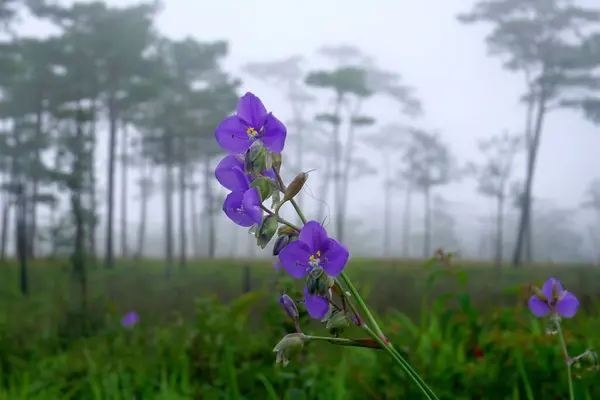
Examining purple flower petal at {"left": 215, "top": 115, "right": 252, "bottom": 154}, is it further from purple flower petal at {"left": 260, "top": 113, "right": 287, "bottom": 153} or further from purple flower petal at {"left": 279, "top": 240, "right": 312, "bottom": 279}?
purple flower petal at {"left": 279, "top": 240, "right": 312, "bottom": 279}

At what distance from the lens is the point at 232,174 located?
786 millimetres

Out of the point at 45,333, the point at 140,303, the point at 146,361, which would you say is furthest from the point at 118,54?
the point at 146,361

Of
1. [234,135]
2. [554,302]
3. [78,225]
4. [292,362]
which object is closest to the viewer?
[234,135]

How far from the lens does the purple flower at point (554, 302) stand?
1.24 metres

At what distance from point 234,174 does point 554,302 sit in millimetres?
822

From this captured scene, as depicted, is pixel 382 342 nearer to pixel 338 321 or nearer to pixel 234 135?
pixel 338 321

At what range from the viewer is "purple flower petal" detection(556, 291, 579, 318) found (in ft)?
4.07

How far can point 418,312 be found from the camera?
5.05 m

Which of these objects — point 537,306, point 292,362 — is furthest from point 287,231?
point 292,362

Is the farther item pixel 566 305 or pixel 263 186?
pixel 566 305

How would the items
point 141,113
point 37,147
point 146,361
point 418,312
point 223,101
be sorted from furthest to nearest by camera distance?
point 141,113
point 223,101
point 37,147
point 418,312
point 146,361

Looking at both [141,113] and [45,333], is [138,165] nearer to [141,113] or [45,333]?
[141,113]

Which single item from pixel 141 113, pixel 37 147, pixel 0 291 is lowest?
pixel 0 291

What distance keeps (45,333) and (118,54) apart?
1309 centimetres
